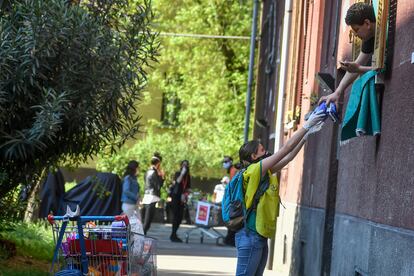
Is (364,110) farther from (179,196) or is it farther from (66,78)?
(179,196)

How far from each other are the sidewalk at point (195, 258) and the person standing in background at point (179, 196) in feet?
1.18

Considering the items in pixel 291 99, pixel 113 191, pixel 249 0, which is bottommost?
pixel 113 191

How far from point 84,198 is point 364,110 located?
12.7 metres

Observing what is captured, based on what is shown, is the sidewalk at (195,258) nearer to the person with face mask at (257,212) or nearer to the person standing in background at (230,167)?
the person standing in background at (230,167)

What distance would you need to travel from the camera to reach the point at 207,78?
45188 mm

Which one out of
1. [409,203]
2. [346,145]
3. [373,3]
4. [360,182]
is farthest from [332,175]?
[409,203]

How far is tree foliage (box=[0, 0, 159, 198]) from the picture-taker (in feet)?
36.2

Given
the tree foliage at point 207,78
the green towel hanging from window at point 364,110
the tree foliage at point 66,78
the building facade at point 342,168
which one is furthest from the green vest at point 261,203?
the tree foliage at point 207,78

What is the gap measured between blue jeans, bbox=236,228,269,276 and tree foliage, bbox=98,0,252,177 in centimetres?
3225

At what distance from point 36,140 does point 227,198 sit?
5.93ft

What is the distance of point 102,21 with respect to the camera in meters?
12.2

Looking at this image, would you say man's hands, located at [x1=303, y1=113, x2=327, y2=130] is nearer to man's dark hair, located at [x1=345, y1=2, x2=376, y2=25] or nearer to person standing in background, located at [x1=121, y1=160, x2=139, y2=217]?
man's dark hair, located at [x1=345, y1=2, x2=376, y2=25]

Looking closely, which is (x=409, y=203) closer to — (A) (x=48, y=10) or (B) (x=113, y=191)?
(A) (x=48, y=10)

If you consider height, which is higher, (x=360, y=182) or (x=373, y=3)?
(x=373, y=3)
